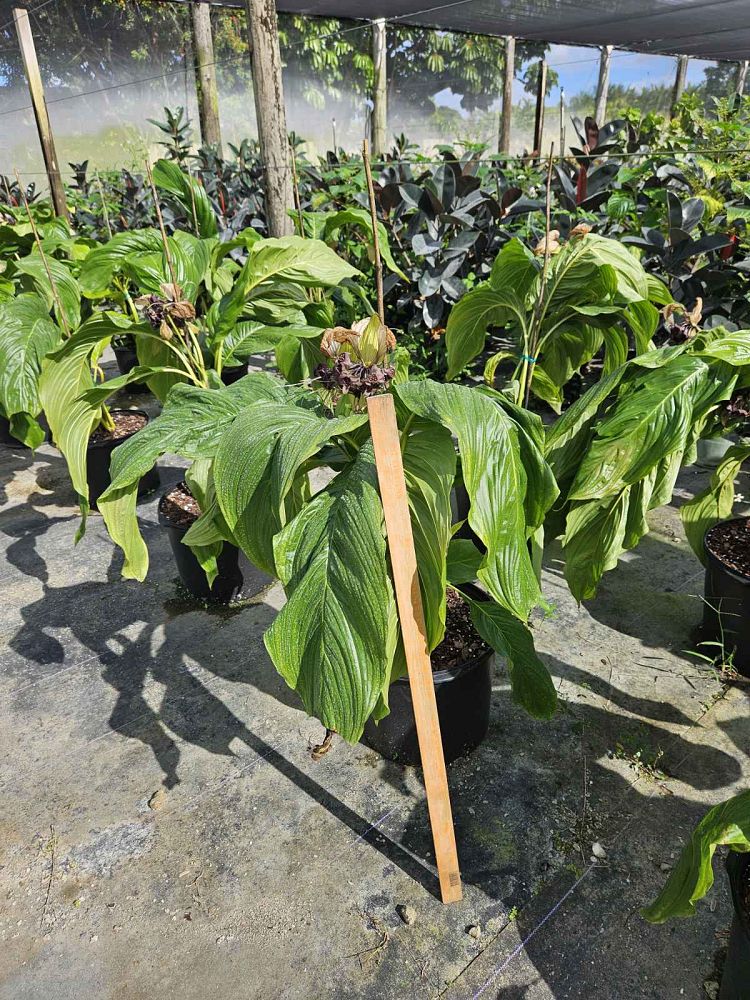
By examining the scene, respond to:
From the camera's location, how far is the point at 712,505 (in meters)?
1.80

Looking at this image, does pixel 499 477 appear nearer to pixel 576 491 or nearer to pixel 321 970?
pixel 576 491

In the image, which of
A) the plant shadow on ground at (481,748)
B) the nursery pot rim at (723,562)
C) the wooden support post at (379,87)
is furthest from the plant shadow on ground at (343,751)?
the wooden support post at (379,87)

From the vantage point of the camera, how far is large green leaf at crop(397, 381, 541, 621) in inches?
36.2

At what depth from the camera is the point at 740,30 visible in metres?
7.60

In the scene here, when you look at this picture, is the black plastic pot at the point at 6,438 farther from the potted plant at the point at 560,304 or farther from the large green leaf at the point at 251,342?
the potted plant at the point at 560,304

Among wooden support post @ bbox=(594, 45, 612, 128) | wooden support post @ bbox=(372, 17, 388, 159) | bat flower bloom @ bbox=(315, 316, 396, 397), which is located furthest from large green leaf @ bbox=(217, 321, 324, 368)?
wooden support post @ bbox=(594, 45, 612, 128)

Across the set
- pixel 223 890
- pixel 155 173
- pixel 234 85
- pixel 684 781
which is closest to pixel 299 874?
pixel 223 890

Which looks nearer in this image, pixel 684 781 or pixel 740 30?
pixel 684 781

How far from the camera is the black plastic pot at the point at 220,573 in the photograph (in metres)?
2.04

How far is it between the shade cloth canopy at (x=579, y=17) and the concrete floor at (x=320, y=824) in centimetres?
613

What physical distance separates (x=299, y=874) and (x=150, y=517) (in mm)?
1695

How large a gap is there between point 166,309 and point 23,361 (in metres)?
0.77

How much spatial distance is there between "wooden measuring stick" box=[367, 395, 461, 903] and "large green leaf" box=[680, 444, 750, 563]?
1.05 meters

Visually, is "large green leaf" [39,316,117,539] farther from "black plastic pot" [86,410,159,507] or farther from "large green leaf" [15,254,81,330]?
"large green leaf" [15,254,81,330]
